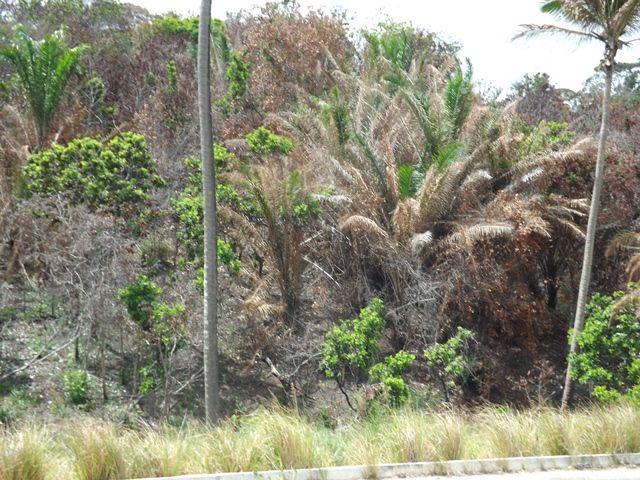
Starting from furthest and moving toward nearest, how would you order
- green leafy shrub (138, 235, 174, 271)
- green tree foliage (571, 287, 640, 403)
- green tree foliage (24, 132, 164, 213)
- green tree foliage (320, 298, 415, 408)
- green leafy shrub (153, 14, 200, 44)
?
green leafy shrub (153, 14, 200, 44), green leafy shrub (138, 235, 174, 271), green tree foliage (24, 132, 164, 213), green tree foliage (320, 298, 415, 408), green tree foliage (571, 287, 640, 403)

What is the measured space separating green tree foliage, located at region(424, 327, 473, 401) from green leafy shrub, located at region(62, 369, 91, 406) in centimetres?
725

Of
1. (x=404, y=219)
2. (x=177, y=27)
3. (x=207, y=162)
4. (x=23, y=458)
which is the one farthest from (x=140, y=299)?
(x=177, y=27)

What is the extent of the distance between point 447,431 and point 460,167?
1063cm

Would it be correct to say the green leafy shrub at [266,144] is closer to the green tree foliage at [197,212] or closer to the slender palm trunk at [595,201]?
the green tree foliage at [197,212]

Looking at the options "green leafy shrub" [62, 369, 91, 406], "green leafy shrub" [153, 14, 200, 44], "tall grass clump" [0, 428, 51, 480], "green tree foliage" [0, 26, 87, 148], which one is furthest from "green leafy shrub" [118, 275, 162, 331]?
"green leafy shrub" [153, 14, 200, 44]

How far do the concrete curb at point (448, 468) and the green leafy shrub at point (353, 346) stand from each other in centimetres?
673

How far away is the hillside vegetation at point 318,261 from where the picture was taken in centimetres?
1560

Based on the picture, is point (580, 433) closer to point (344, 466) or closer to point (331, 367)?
point (344, 466)

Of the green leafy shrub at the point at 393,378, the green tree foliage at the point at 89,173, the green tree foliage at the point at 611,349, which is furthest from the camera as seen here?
the green tree foliage at the point at 89,173

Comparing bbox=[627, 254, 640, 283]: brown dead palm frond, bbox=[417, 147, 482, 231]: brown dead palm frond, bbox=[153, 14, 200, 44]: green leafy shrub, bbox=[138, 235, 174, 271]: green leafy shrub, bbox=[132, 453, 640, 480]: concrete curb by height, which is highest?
bbox=[153, 14, 200, 44]: green leafy shrub

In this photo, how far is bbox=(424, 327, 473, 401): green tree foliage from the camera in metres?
16.1

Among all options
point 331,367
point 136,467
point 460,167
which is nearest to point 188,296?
point 331,367

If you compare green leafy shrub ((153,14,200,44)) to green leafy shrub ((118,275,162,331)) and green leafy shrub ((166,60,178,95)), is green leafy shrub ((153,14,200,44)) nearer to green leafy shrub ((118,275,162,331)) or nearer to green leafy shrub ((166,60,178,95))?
green leafy shrub ((166,60,178,95))

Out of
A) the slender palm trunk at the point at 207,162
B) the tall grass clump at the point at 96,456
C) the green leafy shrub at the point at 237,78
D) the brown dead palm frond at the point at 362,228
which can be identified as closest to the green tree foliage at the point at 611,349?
the brown dead palm frond at the point at 362,228
